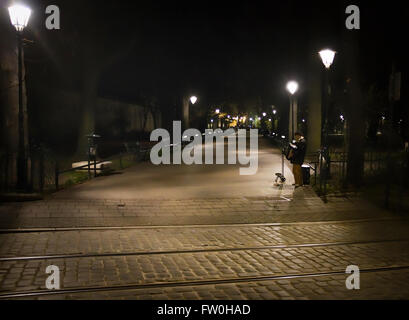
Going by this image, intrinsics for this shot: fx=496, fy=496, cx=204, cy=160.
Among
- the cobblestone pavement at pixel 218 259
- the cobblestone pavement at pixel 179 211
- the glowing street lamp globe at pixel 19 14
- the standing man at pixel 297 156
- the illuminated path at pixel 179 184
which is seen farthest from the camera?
the standing man at pixel 297 156

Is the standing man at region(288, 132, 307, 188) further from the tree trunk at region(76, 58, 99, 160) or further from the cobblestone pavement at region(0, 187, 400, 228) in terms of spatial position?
the tree trunk at region(76, 58, 99, 160)

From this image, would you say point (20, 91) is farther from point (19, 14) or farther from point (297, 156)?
point (297, 156)

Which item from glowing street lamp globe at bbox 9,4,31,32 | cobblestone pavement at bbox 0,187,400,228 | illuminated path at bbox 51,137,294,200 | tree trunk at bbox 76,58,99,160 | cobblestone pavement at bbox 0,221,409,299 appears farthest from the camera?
tree trunk at bbox 76,58,99,160

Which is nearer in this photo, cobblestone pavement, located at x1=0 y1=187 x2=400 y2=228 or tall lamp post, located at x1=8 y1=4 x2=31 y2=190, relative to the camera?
cobblestone pavement, located at x1=0 y1=187 x2=400 y2=228

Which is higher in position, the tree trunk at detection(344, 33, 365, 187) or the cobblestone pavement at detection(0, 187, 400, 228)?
the tree trunk at detection(344, 33, 365, 187)

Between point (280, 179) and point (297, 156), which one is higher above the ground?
point (297, 156)

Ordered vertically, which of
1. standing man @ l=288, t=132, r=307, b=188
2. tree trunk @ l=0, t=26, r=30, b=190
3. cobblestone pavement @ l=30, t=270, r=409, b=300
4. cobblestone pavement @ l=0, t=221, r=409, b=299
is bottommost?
cobblestone pavement @ l=30, t=270, r=409, b=300

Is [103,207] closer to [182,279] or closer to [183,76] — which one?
[182,279]

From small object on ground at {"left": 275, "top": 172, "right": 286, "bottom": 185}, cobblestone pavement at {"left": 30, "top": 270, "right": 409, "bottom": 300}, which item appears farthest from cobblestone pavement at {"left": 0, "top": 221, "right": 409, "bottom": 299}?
small object on ground at {"left": 275, "top": 172, "right": 286, "bottom": 185}

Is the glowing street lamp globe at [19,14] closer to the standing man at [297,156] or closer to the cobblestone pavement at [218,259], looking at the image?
the cobblestone pavement at [218,259]

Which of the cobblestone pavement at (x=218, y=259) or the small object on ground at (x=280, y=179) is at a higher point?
the small object on ground at (x=280, y=179)

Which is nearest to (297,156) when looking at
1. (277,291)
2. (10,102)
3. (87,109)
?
(10,102)

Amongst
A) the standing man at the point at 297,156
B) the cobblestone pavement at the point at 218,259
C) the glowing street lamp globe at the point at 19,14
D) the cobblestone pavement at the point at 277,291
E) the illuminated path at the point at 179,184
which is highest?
the glowing street lamp globe at the point at 19,14

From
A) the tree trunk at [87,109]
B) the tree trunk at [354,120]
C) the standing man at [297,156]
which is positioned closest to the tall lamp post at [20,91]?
the standing man at [297,156]
